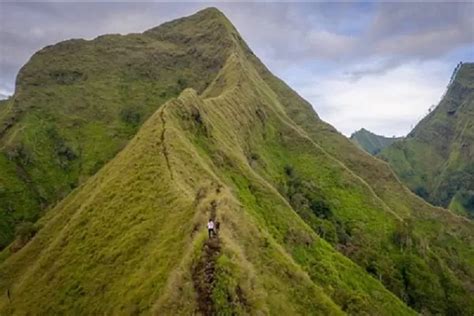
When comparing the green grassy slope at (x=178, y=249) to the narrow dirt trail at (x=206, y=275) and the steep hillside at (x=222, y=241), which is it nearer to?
the steep hillside at (x=222, y=241)

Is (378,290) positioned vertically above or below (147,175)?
below

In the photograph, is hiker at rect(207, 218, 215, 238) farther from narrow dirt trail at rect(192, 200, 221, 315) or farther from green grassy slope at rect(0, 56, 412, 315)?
green grassy slope at rect(0, 56, 412, 315)

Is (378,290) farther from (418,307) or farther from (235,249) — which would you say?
(235,249)

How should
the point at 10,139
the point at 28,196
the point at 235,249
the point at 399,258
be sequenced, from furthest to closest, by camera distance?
Result: the point at 10,139 → the point at 28,196 → the point at 399,258 → the point at 235,249

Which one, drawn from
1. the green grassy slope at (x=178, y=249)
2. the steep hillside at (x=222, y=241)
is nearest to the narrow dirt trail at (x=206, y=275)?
the steep hillside at (x=222, y=241)

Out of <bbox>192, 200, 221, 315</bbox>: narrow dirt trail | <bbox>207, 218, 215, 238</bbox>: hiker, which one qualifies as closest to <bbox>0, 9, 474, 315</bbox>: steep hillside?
<bbox>192, 200, 221, 315</bbox>: narrow dirt trail

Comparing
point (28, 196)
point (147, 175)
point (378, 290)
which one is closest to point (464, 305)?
point (378, 290)
